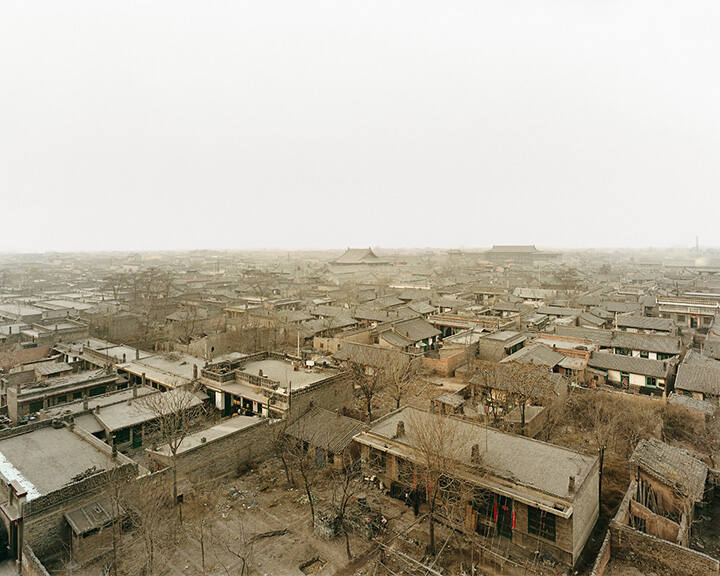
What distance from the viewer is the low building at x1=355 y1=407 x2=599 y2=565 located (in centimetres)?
1488

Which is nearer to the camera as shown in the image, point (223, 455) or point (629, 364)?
point (223, 455)

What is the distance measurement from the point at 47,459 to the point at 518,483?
67.3 feet

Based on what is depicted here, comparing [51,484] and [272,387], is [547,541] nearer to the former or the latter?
[272,387]

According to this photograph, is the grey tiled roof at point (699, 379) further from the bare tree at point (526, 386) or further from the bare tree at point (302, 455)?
the bare tree at point (302, 455)

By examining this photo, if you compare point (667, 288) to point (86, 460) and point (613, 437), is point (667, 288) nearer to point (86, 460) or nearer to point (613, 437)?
point (613, 437)

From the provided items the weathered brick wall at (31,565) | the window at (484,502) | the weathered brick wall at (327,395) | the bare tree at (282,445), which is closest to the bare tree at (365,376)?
the weathered brick wall at (327,395)

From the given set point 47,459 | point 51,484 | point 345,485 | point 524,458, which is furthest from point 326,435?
point 47,459

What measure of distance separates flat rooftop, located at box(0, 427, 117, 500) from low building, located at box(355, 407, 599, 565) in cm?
1280

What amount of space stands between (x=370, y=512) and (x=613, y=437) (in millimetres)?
15187

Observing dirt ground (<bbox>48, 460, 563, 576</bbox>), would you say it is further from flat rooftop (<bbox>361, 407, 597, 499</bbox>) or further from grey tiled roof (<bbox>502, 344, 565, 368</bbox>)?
grey tiled roof (<bbox>502, 344, 565, 368</bbox>)

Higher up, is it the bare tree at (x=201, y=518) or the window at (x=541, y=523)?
the window at (x=541, y=523)

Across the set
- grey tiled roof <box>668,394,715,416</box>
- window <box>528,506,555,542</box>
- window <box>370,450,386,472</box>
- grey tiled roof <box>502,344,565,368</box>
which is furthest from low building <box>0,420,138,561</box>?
grey tiled roof <box>668,394,715,416</box>

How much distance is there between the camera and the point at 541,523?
50.1 feet

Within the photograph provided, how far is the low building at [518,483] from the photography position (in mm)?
14875
